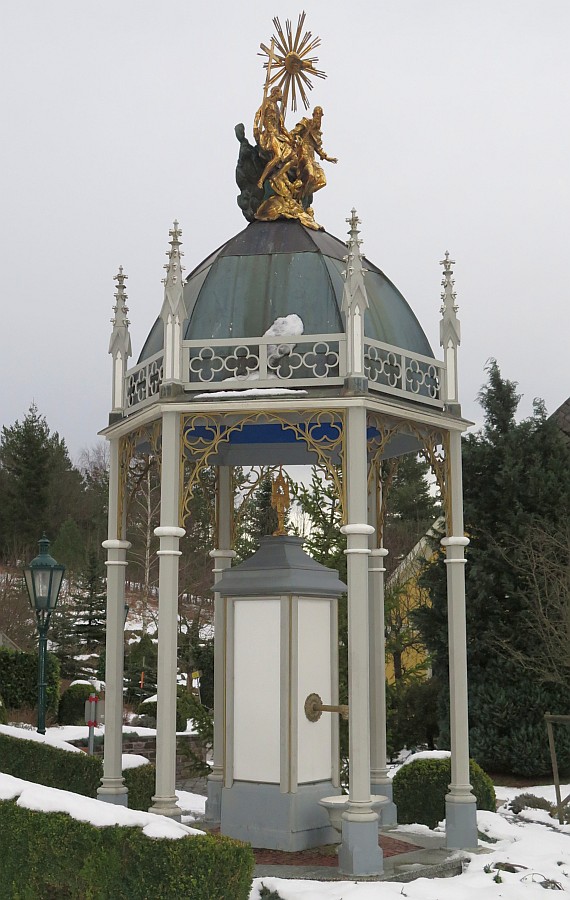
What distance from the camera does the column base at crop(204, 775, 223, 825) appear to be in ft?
34.9

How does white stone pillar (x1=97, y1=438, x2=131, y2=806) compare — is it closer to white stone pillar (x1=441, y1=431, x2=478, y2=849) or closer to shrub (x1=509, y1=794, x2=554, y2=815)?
white stone pillar (x1=441, y1=431, x2=478, y2=849)

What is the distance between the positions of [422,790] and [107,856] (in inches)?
198

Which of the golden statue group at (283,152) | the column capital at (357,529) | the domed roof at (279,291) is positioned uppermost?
the golden statue group at (283,152)

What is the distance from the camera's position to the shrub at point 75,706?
24.9m

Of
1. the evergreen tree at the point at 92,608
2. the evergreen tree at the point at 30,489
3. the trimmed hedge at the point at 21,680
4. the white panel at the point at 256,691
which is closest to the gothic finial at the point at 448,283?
the white panel at the point at 256,691

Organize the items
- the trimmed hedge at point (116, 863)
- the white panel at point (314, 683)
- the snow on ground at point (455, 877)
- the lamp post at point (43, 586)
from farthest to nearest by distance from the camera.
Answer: the lamp post at point (43, 586), the white panel at point (314, 683), the snow on ground at point (455, 877), the trimmed hedge at point (116, 863)

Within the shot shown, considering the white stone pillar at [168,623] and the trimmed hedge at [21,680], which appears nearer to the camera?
the white stone pillar at [168,623]

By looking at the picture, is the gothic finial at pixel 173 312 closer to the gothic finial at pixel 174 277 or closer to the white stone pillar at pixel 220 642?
the gothic finial at pixel 174 277

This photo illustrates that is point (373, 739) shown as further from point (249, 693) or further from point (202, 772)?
point (202, 772)

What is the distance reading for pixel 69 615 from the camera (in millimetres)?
35906

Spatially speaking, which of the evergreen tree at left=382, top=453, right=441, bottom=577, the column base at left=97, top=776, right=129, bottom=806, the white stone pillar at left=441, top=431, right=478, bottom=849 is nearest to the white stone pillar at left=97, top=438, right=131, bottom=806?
the column base at left=97, top=776, right=129, bottom=806

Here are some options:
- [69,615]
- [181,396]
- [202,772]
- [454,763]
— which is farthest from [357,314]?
[69,615]

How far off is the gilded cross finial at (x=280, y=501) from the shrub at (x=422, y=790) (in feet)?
9.69

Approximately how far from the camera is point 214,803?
35.5 feet
